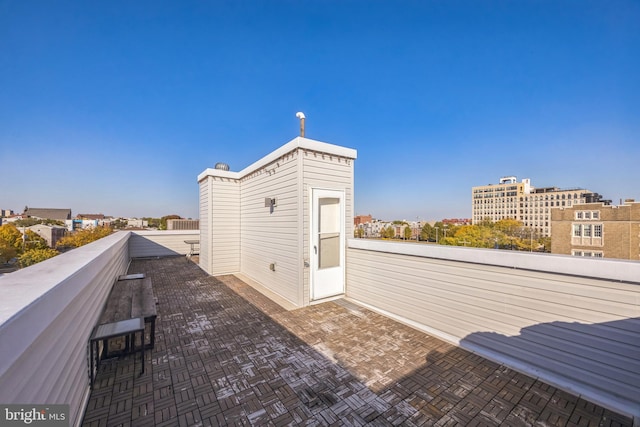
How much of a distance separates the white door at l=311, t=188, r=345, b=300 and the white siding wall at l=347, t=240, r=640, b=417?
1389 millimetres

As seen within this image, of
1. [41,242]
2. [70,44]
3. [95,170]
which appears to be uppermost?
[70,44]

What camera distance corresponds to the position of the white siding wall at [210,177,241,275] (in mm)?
7230

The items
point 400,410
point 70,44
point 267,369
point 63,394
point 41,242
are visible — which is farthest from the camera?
point 41,242

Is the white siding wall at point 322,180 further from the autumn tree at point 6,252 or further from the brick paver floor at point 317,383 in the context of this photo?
the autumn tree at point 6,252

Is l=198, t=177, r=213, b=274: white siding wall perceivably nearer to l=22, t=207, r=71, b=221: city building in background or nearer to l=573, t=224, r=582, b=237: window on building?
l=573, t=224, r=582, b=237: window on building


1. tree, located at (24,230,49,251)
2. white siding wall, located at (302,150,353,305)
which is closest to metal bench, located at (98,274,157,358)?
white siding wall, located at (302,150,353,305)

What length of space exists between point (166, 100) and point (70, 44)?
12.5ft

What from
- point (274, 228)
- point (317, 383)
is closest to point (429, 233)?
point (274, 228)

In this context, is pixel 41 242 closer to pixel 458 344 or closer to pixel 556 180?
pixel 458 344

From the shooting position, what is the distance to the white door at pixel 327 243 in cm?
484

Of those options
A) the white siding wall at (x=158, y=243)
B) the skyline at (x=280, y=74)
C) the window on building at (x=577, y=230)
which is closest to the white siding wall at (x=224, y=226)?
the skyline at (x=280, y=74)

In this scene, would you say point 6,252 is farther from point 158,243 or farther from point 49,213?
point 49,213

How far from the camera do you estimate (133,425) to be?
203 cm

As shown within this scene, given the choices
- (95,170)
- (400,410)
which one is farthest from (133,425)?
(95,170)
